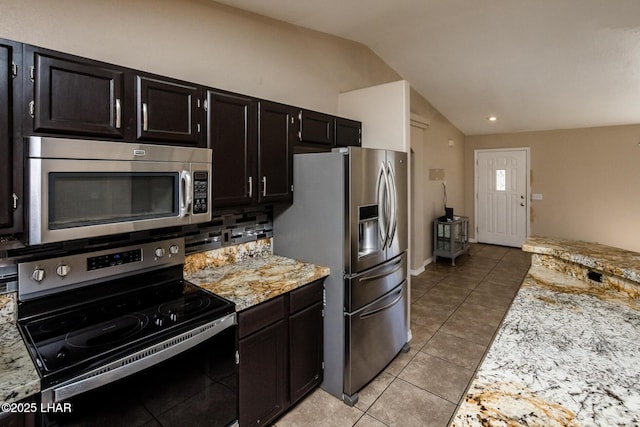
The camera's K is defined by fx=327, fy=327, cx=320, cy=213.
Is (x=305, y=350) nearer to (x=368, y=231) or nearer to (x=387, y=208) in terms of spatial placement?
(x=368, y=231)

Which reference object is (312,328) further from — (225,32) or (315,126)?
(225,32)

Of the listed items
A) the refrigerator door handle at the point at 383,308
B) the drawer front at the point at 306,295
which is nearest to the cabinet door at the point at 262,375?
the drawer front at the point at 306,295

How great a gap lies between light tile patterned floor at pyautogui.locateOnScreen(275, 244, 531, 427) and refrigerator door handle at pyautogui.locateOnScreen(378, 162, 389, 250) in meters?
1.04

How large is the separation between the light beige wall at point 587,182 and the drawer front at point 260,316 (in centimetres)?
640

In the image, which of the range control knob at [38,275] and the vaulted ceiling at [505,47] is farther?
the vaulted ceiling at [505,47]

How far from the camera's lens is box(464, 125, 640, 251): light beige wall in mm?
5512

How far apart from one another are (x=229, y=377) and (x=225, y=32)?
7.57ft

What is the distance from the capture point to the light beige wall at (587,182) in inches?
217

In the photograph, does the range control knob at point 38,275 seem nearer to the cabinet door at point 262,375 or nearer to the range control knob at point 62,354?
the range control knob at point 62,354

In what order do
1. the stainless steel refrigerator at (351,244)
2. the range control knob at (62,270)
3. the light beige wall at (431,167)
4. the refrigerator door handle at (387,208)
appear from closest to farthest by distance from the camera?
1. the range control knob at (62,270)
2. the stainless steel refrigerator at (351,244)
3. the refrigerator door handle at (387,208)
4. the light beige wall at (431,167)

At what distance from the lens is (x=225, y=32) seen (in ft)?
7.91

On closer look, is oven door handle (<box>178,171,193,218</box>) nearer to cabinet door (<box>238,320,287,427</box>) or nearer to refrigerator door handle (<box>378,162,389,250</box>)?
cabinet door (<box>238,320,287,427</box>)

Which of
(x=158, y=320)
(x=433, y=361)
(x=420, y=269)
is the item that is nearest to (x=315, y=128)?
(x=158, y=320)

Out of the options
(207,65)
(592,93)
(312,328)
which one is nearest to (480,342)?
(312,328)
